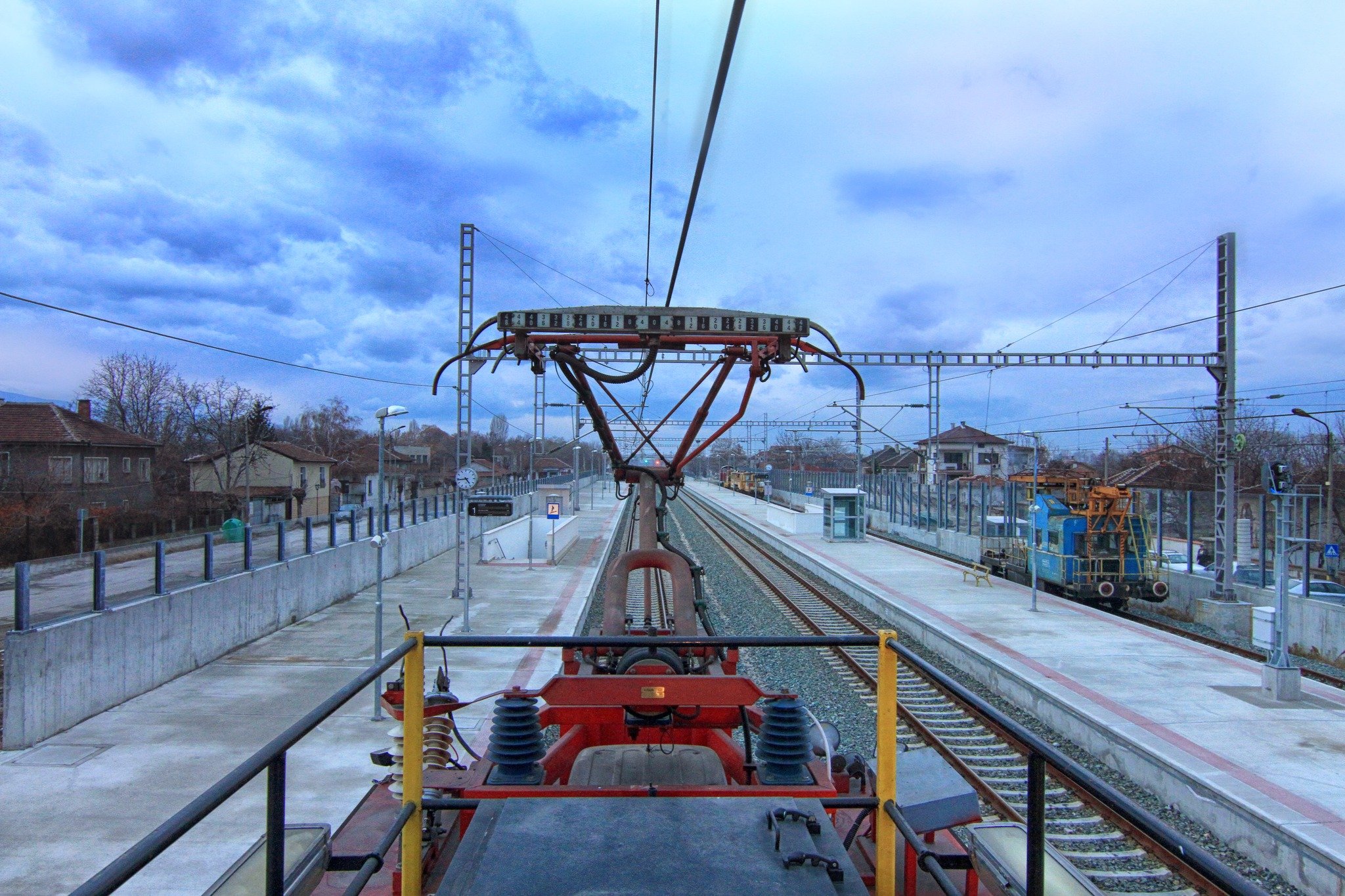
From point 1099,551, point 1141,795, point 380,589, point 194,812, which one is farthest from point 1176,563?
point 194,812

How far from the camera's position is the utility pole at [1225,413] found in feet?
56.1

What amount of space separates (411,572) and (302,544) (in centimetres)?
702

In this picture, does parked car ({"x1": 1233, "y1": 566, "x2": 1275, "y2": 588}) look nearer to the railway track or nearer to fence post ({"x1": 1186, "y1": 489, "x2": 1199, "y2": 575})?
fence post ({"x1": 1186, "y1": 489, "x2": 1199, "y2": 575})

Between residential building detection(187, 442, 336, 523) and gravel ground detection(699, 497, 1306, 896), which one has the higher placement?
residential building detection(187, 442, 336, 523)

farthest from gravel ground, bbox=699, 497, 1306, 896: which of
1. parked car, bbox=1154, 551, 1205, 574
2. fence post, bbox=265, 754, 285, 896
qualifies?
parked car, bbox=1154, 551, 1205, 574

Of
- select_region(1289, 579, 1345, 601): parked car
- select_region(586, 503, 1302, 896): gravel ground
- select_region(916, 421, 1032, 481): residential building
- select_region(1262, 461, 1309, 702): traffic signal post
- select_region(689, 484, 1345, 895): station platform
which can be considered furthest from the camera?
select_region(916, 421, 1032, 481): residential building

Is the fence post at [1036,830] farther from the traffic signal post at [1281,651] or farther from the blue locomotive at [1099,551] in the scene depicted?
the blue locomotive at [1099,551]

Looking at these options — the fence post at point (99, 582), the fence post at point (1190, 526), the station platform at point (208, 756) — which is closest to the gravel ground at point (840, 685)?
the fence post at point (1190, 526)

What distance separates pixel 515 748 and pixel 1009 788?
6067 millimetres

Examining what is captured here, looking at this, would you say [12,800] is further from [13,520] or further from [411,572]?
[411,572]

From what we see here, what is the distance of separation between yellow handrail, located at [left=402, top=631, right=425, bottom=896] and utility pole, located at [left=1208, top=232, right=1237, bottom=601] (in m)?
18.3

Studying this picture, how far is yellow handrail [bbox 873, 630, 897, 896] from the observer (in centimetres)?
335

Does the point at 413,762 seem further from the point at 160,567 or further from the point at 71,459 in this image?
the point at 71,459

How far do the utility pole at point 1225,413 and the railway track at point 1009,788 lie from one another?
7.89m
